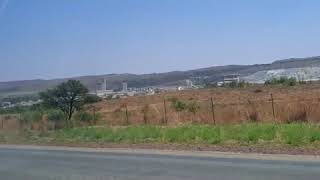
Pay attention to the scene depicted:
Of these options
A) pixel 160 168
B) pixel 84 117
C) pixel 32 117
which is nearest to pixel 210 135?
pixel 160 168

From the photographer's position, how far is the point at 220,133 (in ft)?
102

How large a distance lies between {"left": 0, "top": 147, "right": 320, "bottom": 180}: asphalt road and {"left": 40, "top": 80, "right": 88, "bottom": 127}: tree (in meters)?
31.0

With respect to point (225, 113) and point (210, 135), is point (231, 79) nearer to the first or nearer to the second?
point (225, 113)

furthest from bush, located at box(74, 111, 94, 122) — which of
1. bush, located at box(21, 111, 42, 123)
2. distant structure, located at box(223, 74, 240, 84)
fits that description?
distant structure, located at box(223, 74, 240, 84)

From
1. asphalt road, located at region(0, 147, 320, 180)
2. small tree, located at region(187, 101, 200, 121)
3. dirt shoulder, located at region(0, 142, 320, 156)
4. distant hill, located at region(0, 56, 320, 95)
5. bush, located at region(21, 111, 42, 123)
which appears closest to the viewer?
asphalt road, located at region(0, 147, 320, 180)

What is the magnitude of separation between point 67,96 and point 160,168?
38119mm

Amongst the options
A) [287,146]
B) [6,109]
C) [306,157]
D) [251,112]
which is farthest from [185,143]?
[6,109]

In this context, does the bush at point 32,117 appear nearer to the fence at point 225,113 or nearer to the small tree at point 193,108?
the fence at point 225,113

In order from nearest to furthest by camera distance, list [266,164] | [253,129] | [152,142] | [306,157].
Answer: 1. [266,164]
2. [306,157]
3. [253,129]
4. [152,142]

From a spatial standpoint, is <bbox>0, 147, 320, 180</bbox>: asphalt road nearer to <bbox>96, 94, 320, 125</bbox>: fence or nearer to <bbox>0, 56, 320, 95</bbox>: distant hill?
<bbox>96, 94, 320, 125</bbox>: fence

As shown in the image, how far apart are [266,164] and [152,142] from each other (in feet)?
48.4

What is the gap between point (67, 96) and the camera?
56.1m

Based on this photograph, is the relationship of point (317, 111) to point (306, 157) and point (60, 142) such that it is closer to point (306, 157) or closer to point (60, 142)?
point (60, 142)

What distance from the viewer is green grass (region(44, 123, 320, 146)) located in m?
27.0
